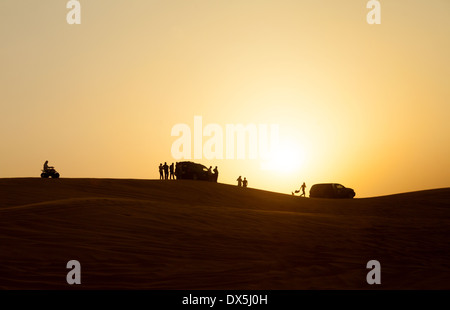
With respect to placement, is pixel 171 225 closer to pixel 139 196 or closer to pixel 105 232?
pixel 105 232

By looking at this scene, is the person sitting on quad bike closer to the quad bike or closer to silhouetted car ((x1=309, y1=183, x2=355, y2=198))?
the quad bike

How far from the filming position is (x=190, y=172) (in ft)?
129

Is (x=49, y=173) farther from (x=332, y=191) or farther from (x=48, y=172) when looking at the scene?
(x=332, y=191)

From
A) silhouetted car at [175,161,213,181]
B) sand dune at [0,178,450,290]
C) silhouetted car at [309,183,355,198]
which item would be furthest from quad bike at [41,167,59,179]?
silhouetted car at [309,183,355,198]

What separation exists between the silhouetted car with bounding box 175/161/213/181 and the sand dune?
1732 centimetres

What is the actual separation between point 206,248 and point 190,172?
2563 cm

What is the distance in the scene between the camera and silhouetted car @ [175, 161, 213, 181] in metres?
39.2

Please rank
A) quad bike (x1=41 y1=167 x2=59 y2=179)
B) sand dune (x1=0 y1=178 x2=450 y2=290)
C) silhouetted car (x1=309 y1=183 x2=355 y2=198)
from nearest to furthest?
1. sand dune (x1=0 y1=178 x2=450 y2=290)
2. quad bike (x1=41 y1=167 x2=59 y2=179)
3. silhouetted car (x1=309 y1=183 x2=355 y2=198)

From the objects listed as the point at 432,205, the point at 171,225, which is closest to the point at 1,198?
the point at 171,225

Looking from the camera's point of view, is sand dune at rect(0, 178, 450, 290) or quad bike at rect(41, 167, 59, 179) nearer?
sand dune at rect(0, 178, 450, 290)
